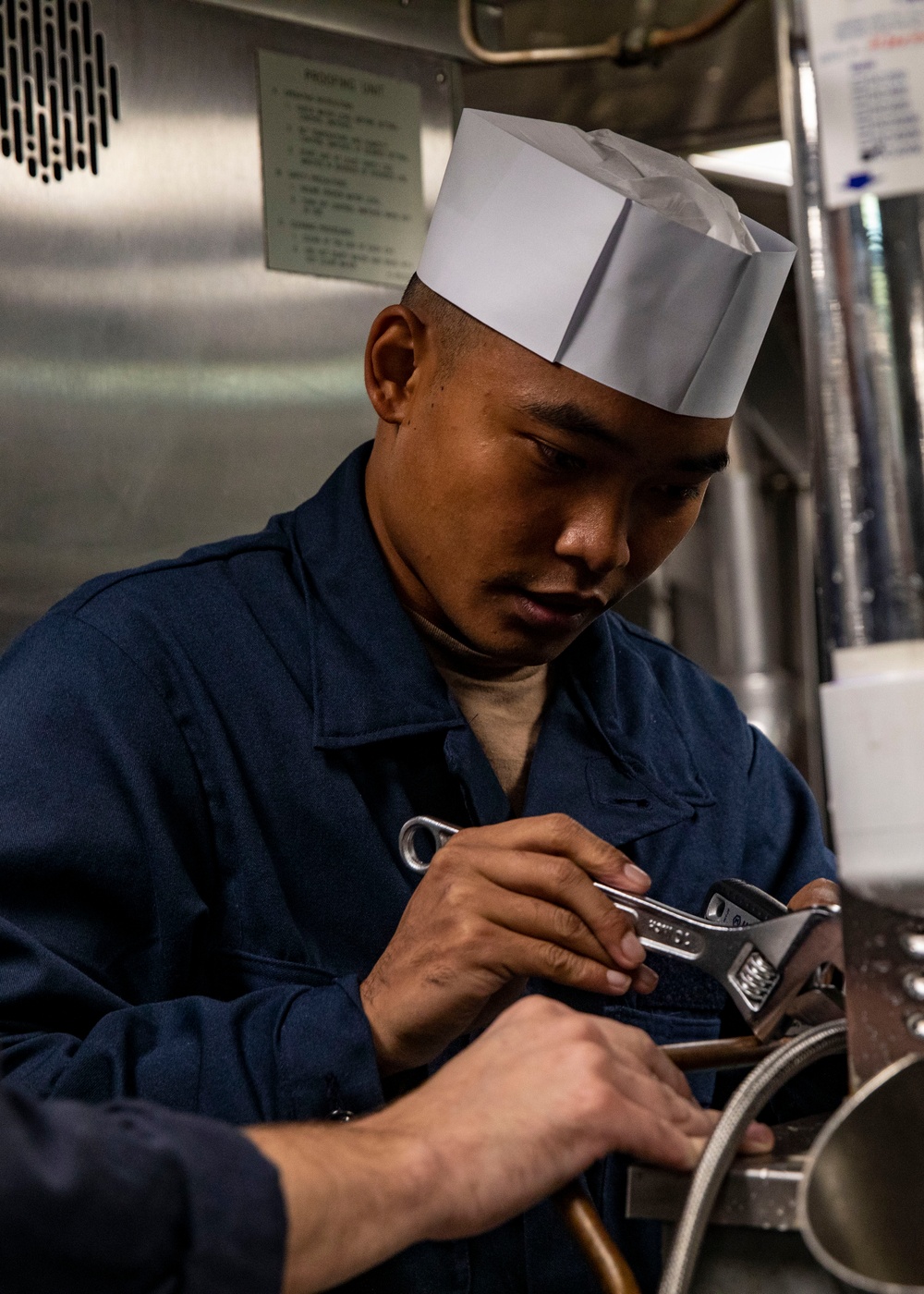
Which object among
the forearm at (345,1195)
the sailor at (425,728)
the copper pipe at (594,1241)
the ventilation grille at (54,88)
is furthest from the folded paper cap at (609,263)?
the forearm at (345,1195)

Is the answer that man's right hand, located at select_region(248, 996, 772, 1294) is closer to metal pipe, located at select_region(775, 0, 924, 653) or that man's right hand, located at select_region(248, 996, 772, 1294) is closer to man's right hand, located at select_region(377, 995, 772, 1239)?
man's right hand, located at select_region(377, 995, 772, 1239)

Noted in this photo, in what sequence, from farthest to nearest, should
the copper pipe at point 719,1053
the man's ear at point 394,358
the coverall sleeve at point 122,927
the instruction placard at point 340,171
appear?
1. the instruction placard at point 340,171
2. the man's ear at point 394,358
3. the coverall sleeve at point 122,927
4. the copper pipe at point 719,1053

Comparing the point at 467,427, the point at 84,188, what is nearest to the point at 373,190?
the point at 84,188

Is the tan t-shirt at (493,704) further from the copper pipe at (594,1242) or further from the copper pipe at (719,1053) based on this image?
the copper pipe at (594,1242)

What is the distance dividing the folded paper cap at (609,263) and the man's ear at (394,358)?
0.05 metres

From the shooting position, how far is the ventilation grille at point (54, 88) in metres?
1.51

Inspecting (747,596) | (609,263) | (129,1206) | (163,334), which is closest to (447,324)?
(609,263)

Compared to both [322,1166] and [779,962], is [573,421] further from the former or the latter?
[322,1166]

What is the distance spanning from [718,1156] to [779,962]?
0.29m

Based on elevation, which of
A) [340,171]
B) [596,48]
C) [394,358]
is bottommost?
[394,358]

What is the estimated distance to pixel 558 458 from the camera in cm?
131

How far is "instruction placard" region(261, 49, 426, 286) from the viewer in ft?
5.73

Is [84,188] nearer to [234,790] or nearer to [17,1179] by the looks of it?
[234,790]

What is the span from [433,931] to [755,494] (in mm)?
2254
